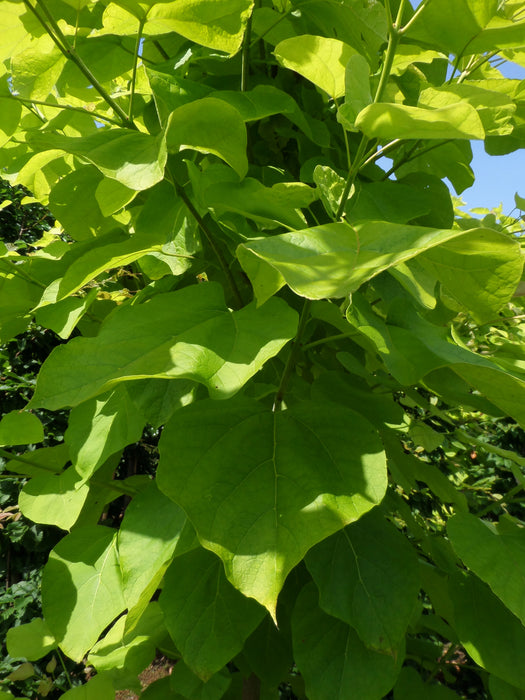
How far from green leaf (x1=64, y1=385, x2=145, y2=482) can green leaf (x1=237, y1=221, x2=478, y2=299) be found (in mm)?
440

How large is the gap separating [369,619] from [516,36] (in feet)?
2.51

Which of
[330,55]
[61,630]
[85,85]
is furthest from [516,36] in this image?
[61,630]

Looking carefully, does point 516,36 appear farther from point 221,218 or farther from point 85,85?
point 85,85

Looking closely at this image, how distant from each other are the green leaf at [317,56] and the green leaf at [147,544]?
22.6 inches

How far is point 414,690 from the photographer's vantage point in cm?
103

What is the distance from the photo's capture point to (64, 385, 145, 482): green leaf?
2.59 feet

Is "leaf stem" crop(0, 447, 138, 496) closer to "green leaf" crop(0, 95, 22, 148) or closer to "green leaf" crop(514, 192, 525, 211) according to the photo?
"green leaf" crop(0, 95, 22, 148)

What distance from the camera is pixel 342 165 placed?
0.97m

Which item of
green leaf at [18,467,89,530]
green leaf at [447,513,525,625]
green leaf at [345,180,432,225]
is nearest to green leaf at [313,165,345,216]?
green leaf at [345,180,432,225]

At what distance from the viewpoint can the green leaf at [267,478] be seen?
542mm

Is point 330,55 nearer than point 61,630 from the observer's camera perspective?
Yes

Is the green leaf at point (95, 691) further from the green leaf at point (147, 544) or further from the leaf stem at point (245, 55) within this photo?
the leaf stem at point (245, 55)

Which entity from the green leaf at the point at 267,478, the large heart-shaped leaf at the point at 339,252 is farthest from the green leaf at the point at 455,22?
the green leaf at the point at 267,478

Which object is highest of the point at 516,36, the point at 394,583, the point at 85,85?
the point at 85,85
